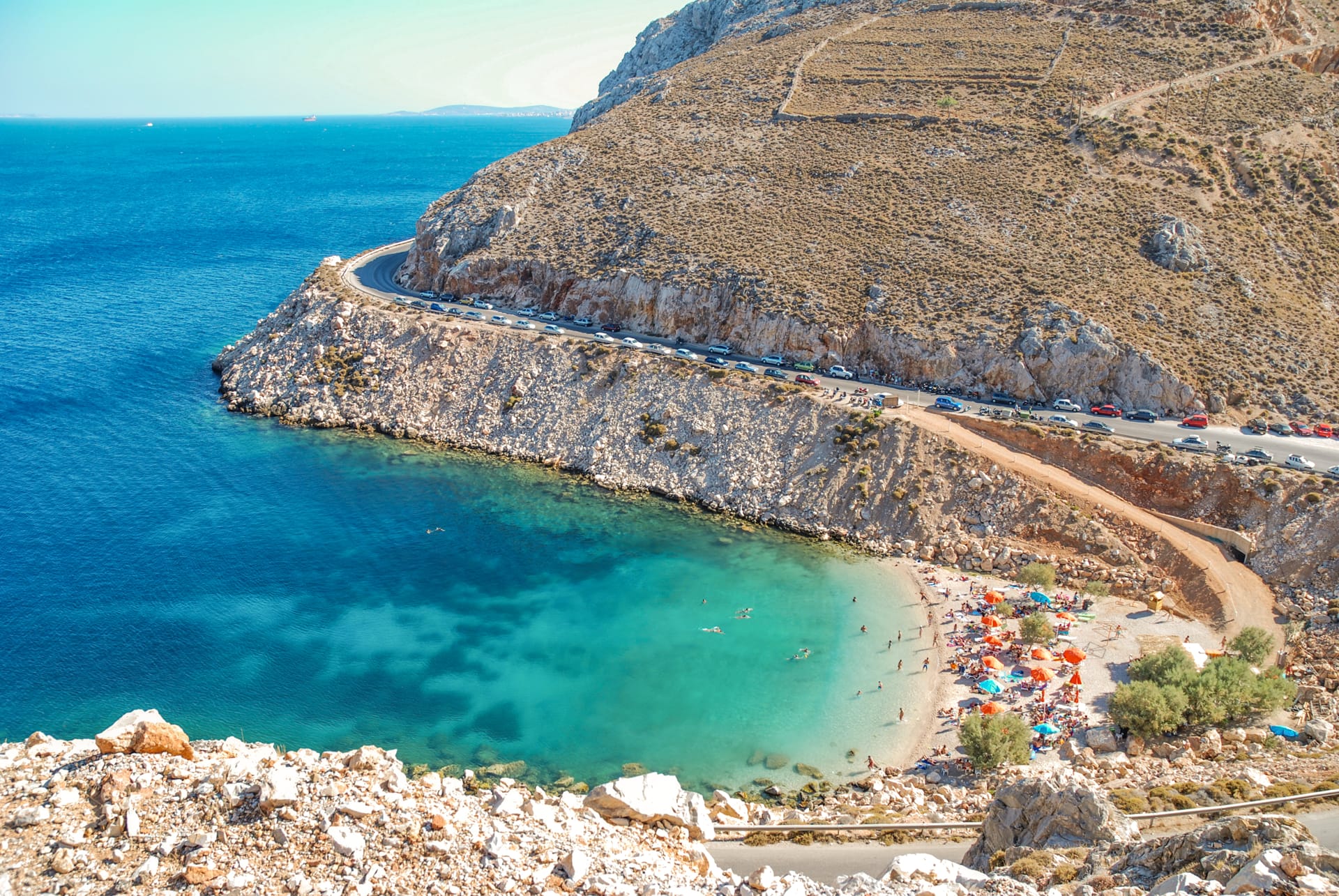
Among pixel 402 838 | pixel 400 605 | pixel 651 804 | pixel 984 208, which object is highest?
pixel 984 208

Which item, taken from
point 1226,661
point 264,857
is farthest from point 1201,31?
point 264,857

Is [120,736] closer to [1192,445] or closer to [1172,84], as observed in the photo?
[1192,445]

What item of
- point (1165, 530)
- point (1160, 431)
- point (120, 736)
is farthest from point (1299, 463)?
point (120, 736)

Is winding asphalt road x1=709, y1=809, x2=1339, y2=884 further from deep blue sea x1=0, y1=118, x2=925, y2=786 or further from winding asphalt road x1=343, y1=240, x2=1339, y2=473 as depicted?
winding asphalt road x1=343, y1=240, x2=1339, y2=473

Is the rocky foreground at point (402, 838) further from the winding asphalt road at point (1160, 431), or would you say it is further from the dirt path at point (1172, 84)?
the dirt path at point (1172, 84)

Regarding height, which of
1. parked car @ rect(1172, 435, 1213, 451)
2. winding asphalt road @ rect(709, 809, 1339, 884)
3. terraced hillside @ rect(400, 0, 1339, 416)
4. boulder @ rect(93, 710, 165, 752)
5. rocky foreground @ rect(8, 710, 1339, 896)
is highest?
terraced hillside @ rect(400, 0, 1339, 416)

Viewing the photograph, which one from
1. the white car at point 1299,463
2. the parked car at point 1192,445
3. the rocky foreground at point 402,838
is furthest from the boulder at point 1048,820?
the white car at point 1299,463

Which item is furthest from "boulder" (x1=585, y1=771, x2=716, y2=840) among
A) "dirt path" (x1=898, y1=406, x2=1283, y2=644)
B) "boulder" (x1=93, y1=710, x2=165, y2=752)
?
"dirt path" (x1=898, y1=406, x2=1283, y2=644)
